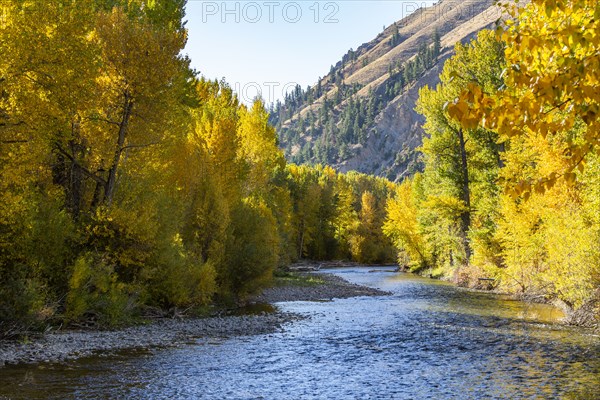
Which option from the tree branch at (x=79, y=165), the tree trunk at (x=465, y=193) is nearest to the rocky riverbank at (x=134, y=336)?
the tree branch at (x=79, y=165)

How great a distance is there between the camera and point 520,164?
3378 centimetres

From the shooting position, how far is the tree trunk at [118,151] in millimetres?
22906

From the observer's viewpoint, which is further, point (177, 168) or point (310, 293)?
point (310, 293)

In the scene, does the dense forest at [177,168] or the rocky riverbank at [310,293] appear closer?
the dense forest at [177,168]

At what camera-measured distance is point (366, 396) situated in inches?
493

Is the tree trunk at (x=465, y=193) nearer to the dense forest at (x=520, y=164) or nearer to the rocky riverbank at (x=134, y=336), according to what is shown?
the dense forest at (x=520, y=164)

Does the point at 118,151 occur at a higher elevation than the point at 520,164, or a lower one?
lower

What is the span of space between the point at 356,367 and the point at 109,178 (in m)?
14.0

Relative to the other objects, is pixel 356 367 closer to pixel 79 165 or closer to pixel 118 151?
pixel 118 151

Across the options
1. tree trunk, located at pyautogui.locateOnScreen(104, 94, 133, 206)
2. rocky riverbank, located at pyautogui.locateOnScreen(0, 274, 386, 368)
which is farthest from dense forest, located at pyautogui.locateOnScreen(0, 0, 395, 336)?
rocky riverbank, located at pyautogui.locateOnScreen(0, 274, 386, 368)

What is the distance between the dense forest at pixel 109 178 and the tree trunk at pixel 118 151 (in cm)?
6

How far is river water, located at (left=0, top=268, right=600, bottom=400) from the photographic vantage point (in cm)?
1262

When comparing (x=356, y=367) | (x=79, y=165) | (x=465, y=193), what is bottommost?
(x=356, y=367)

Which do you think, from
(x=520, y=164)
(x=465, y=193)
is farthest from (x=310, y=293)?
(x=520, y=164)
